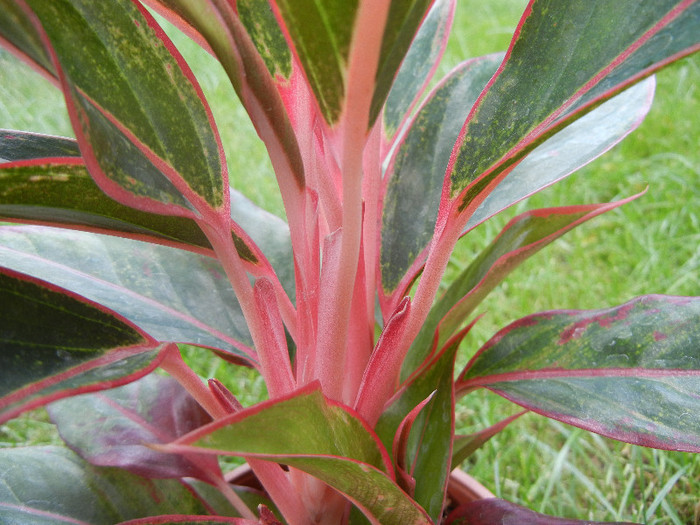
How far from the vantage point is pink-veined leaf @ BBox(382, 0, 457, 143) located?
25.9 inches

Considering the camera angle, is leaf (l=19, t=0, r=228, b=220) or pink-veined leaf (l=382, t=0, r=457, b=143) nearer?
leaf (l=19, t=0, r=228, b=220)

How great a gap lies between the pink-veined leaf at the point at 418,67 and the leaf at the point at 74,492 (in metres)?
0.42

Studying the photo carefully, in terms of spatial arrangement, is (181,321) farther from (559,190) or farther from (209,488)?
(559,190)

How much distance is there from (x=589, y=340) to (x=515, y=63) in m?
0.24

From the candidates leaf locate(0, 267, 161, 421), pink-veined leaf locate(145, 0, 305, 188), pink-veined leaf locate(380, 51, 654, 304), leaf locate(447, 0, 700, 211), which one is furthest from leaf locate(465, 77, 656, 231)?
leaf locate(0, 267, 161, 421)

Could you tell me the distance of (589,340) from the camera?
1.81 feet

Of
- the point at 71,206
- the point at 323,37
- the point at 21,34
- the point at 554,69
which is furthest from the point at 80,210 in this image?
the point at 554,69

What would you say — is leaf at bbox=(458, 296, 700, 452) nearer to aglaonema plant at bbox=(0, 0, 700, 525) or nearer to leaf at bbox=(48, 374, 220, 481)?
aglaonema plant at bbox=(0, 0, 700, 525)

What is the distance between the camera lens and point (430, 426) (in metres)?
0.53

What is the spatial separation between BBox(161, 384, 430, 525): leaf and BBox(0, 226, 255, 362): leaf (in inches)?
8.3

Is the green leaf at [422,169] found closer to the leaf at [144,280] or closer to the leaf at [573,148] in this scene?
the leaf at [573,148]

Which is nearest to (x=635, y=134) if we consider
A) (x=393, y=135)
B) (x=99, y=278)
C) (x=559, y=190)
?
(x=559, y=190)

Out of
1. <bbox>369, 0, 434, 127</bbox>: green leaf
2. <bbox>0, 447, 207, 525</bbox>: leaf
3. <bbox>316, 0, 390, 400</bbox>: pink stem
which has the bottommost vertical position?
<bbox>0, 447, 207, 525</bbox>: leaf

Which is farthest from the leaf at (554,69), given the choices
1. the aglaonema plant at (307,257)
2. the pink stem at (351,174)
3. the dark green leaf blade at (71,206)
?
the dark green leaf blade at (71,206)
